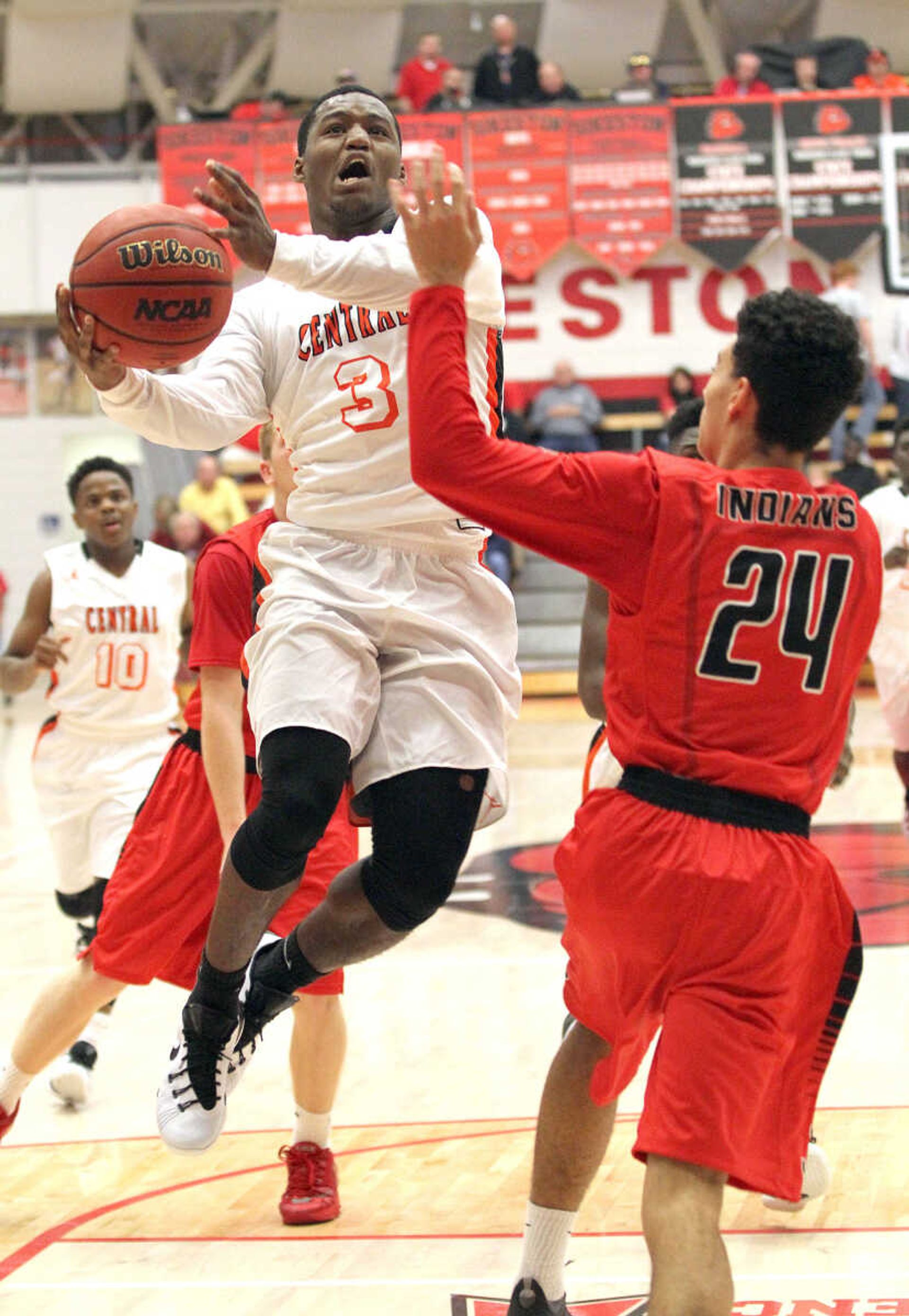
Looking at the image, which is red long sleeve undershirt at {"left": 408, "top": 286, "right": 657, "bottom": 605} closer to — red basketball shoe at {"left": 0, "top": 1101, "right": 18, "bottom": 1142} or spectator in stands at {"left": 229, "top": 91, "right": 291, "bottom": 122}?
red basketball shoe at {"left": 0, "top": 1101, "right": 18, "bottom": 1142}

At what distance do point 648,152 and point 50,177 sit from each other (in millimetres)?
7507

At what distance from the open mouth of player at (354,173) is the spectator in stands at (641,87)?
1464 centimetres

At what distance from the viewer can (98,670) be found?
6137 mm

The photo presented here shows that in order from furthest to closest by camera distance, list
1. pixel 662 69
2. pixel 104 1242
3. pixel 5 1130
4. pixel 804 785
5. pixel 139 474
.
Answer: pixel 662 69 → pixel 139 474 → pixel 5 1130 → pixel 104 1242 → pixel 804 785

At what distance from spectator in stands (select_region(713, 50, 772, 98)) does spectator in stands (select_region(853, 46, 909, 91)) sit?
940 mm

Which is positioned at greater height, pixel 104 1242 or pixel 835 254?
pixel 835 254

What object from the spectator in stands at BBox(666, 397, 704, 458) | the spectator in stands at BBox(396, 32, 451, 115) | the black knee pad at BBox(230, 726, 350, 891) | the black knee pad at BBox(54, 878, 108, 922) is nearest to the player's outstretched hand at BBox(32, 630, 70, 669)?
the black knee pad at BBox(54, 878, 108, 922)

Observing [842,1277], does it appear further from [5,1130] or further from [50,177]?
[50,177]

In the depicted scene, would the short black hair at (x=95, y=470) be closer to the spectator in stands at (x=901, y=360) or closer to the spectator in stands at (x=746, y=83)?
the spectator in stands at (x=901, y=360)

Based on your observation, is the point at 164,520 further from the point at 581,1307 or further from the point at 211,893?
the point at 581,1307

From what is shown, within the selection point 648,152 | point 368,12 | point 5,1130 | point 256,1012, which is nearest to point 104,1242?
point 5,1130

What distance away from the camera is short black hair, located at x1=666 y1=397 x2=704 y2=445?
467cm

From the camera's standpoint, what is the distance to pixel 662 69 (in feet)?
68.6

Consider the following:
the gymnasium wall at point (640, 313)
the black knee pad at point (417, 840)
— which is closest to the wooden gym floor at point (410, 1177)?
the black knee pad at point (417, 840)
